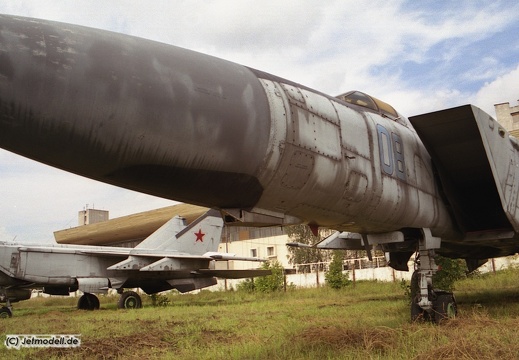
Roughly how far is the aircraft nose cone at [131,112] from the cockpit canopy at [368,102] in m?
2.32

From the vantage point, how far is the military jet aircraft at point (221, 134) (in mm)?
2717

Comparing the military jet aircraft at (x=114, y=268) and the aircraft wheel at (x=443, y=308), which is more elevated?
the military jet aircraft at (x=114, y=268)

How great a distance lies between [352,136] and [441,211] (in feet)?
8.42

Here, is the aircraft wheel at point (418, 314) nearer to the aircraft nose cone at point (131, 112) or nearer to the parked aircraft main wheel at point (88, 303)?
the aircraft nose cone at point (131, 112)

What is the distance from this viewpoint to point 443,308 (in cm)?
619

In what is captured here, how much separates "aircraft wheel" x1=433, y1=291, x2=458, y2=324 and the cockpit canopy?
250 cm

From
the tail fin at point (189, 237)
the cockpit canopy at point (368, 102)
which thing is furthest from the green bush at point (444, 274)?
the tail fin at point (189, 237)

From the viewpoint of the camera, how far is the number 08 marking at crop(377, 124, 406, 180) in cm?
539

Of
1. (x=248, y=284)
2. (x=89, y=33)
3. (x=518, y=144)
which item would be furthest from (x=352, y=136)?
(x=248, y=284)

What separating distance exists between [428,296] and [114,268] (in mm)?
12636

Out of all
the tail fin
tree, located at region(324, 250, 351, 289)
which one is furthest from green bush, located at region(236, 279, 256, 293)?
tree, located at region(324, 250, 351, 289)

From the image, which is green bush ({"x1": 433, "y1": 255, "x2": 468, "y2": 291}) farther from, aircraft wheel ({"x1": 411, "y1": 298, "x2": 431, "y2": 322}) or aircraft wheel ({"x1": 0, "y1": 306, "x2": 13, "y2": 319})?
aircraft wheel ({"x1": 0, "y1": 306, "x2": 13, "y2": 319})

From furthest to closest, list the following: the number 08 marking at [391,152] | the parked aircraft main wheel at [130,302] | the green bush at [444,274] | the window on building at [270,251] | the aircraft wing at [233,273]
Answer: the window on building at [270,251], the aircraft wing at [233,273], the parked aircraft main wheel at [130,302], the green bush at [444,274], the number 08 marking at [391,152]

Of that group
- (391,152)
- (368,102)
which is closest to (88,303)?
(368,102)
